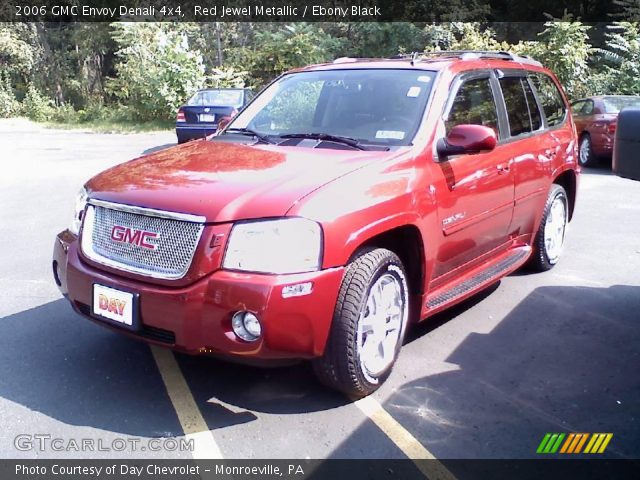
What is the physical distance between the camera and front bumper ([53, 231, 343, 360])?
305 centimetres

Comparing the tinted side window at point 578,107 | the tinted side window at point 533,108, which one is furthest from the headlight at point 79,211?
the tinted side window at point 578,107

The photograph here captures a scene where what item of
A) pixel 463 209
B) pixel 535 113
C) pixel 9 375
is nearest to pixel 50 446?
pixel 9 375

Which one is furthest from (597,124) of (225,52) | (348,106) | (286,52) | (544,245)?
(225,52)

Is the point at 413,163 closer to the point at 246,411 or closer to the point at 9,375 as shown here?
the point at 246,411

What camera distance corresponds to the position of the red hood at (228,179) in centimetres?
320

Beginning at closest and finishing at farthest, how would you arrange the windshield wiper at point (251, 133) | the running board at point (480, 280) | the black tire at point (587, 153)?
the running board at point (480, 280) → the windshield wiper at point (251, 133) → the black tire at point (587, 153)

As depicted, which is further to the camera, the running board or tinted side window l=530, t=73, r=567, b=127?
tinted side window l=530, t=73, r=567, b=127

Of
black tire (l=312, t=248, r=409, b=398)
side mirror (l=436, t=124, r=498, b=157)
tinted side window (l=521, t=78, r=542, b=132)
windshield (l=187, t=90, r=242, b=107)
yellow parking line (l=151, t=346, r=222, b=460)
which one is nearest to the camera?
yellow parking line (l=151, t=346, r=222, b=460)

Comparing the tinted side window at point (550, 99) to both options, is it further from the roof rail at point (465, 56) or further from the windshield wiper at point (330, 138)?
the windshield wiper at point (330, 138)

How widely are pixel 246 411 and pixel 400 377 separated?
987 mm

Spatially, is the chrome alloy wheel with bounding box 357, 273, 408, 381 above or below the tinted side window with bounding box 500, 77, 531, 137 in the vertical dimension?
below

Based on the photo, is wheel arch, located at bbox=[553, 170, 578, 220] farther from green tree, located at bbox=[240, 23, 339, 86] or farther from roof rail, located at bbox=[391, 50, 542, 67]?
green tree, located at bbox=[240, 23, 339, 86]

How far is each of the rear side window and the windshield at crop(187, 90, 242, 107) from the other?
10.5m
